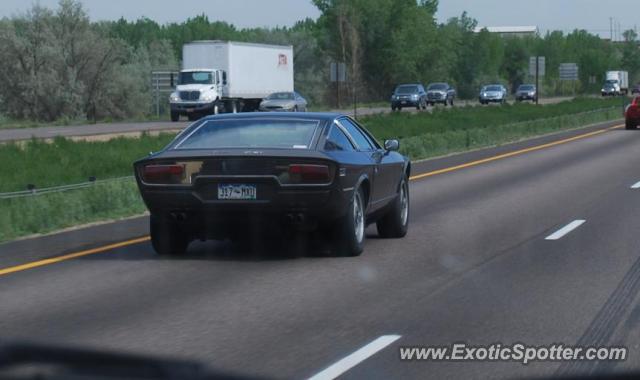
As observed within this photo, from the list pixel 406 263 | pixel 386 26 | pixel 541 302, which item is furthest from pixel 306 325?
pixel 386 26

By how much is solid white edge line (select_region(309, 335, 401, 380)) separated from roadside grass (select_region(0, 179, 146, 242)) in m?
7.42

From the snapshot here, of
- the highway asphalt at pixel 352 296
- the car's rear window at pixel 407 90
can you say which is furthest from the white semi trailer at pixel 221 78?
the highway asphalt at pixel 352 296

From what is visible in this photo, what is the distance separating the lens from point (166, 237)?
40.7 feet

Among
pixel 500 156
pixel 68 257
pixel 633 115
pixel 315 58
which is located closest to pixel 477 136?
pixel 500 156

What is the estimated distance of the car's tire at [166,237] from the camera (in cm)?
1225

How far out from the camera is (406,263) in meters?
11.9

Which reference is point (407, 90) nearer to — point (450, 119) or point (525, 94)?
point (525, 94)

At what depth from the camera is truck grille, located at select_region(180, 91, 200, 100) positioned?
58250mm

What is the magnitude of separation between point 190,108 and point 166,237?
46.2 metres

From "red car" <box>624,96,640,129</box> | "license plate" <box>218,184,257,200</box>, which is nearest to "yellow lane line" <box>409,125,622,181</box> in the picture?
"red car" <box>624,96,640,129</box>

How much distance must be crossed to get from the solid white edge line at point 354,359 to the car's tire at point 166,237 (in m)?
4.52

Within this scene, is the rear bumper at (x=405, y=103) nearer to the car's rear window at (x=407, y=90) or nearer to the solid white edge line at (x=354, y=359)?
the car's rear window at (x=407, y=90)

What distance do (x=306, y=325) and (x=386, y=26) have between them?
11799cm

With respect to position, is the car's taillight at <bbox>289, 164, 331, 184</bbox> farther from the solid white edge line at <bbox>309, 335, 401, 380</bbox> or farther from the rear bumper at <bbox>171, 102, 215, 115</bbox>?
the rear bumper at <bbox>171, 102, 215, 115</bbox>
